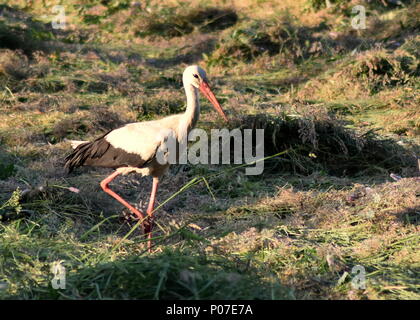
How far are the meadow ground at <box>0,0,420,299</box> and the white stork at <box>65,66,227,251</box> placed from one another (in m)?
0.26

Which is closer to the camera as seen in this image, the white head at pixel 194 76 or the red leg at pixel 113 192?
the red leg at pixel 113 192

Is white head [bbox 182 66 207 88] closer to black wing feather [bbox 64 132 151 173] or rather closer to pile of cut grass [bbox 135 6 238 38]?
black wing feather [bbox 64 132 151 173]

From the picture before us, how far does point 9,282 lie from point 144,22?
32.8 feet

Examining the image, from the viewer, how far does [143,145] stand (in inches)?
203

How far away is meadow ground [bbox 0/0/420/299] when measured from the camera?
3625mm

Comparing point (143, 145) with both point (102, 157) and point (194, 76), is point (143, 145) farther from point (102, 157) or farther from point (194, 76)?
point (194, 76)

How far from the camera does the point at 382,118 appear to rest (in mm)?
7793

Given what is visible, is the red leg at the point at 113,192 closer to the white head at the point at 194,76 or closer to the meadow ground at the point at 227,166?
the meadow ground at the point at 227,166

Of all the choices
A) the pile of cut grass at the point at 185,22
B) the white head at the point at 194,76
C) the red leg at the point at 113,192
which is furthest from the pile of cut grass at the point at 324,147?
the pile of cut grass at the point at 185,22

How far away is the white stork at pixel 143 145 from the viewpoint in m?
5.13

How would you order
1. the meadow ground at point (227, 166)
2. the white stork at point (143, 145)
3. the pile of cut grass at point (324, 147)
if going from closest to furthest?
the meadow ground at point (227, 166) < the white stork at point (143, 145) < the pile of cut grass at point (324, 147)

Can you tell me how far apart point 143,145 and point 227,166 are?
1442 millimetres

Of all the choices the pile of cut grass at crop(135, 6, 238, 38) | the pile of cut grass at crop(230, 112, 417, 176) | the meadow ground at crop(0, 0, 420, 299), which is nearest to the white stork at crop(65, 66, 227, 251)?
the meadow ground at crop(0, 0, 420, 299)

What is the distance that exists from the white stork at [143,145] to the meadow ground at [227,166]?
0.84ft
